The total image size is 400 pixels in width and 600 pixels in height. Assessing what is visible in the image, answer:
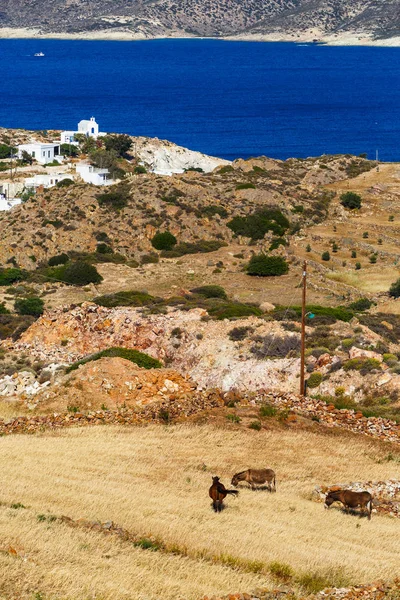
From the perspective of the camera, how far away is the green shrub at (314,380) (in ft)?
101

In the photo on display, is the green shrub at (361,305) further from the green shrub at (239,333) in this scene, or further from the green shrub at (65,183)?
the green shrub at (65,183)

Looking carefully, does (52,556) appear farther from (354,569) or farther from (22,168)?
(22,168)

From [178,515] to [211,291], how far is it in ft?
109

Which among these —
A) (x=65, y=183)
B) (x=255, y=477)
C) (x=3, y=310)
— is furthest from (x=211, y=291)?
(x=65, y=183)

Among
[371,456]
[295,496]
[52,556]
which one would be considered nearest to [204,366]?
[371,456]

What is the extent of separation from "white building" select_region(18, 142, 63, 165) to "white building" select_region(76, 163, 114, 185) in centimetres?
1343

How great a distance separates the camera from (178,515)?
19000 mm

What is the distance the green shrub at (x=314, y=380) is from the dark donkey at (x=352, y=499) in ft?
34.4

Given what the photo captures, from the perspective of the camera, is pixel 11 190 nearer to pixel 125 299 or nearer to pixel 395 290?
pixel 125 299

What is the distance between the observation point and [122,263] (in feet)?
207

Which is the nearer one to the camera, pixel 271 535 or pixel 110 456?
pixel 271 535

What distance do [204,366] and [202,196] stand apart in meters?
41.6

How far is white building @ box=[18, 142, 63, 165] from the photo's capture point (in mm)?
108312

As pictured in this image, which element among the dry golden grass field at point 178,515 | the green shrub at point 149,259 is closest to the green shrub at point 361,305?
the green shrub at point 149,259
